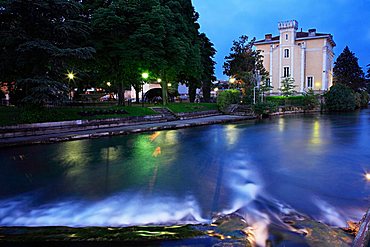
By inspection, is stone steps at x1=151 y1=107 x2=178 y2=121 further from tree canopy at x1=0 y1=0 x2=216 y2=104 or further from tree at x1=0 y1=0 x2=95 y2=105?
tree at x1=0 y1=0 x2=95 y2=105

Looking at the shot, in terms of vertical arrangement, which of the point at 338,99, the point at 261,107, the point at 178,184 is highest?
the point at 338,99

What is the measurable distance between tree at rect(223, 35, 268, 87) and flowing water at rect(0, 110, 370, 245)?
27.5m

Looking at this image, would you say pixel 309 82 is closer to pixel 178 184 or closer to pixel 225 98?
pixel 225 98

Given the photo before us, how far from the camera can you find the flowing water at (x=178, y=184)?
5453mm

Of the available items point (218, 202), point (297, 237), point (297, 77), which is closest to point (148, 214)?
point (218, 202)

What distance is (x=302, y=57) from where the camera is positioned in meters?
50.5

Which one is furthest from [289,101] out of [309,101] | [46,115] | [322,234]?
[322,234]

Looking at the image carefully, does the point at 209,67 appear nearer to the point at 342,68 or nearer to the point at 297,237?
the point at 297,237

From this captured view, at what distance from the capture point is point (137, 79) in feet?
102

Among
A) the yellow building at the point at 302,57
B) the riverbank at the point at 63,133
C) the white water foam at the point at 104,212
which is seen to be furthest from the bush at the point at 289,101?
the white water foam at the point at 104,212

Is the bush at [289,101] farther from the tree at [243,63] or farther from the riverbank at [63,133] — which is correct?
the riverbank at [63,133]

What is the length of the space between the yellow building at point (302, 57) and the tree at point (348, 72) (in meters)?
17.1

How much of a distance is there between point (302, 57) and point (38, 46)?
46433mm

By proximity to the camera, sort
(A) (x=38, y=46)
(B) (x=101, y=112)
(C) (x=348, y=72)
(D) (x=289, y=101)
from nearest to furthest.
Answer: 1. (A) (x=38, y=46)
2. (B) (x=101, y=112)
3. (D) (x=289, y=101)
4. (C) (x=348, y=72)
